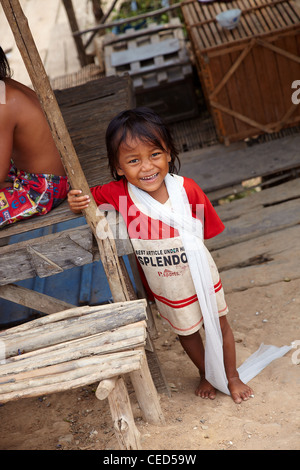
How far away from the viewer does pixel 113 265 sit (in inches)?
116

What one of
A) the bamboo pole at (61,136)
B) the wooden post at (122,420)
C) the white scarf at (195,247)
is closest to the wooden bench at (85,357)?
the wooden post at (122,420)

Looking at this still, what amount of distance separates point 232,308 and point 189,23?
3.89 meters

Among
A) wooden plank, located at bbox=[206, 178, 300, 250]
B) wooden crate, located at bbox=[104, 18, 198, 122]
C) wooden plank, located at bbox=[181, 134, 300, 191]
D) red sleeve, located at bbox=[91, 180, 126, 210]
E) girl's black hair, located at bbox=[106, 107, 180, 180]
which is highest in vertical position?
girl's black hair, located at bbox=[106, 107, 180, 180]

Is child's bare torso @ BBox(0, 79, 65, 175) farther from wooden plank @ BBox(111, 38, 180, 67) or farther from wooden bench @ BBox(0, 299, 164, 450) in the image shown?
wooden plank @ BBox(111, 38, 180, 67)

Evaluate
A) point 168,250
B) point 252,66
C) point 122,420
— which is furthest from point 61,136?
point 252,66

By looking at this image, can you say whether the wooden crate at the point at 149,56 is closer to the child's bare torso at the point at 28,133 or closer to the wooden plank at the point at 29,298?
the child's bare torso at the point at 28,133

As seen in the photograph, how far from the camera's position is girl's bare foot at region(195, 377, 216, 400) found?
325cm

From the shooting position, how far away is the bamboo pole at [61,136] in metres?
2.46

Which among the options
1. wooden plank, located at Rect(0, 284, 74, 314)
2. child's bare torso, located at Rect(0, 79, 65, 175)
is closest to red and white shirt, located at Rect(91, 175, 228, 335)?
child's bare torso, located at Rect(0, 79, 65, 175)

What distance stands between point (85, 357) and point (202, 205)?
989 mm

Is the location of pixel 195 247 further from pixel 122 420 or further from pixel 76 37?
pixel 76 37

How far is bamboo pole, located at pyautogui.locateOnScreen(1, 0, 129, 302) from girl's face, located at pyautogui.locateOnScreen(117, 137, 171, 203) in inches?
9.0

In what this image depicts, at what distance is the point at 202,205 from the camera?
293cm
